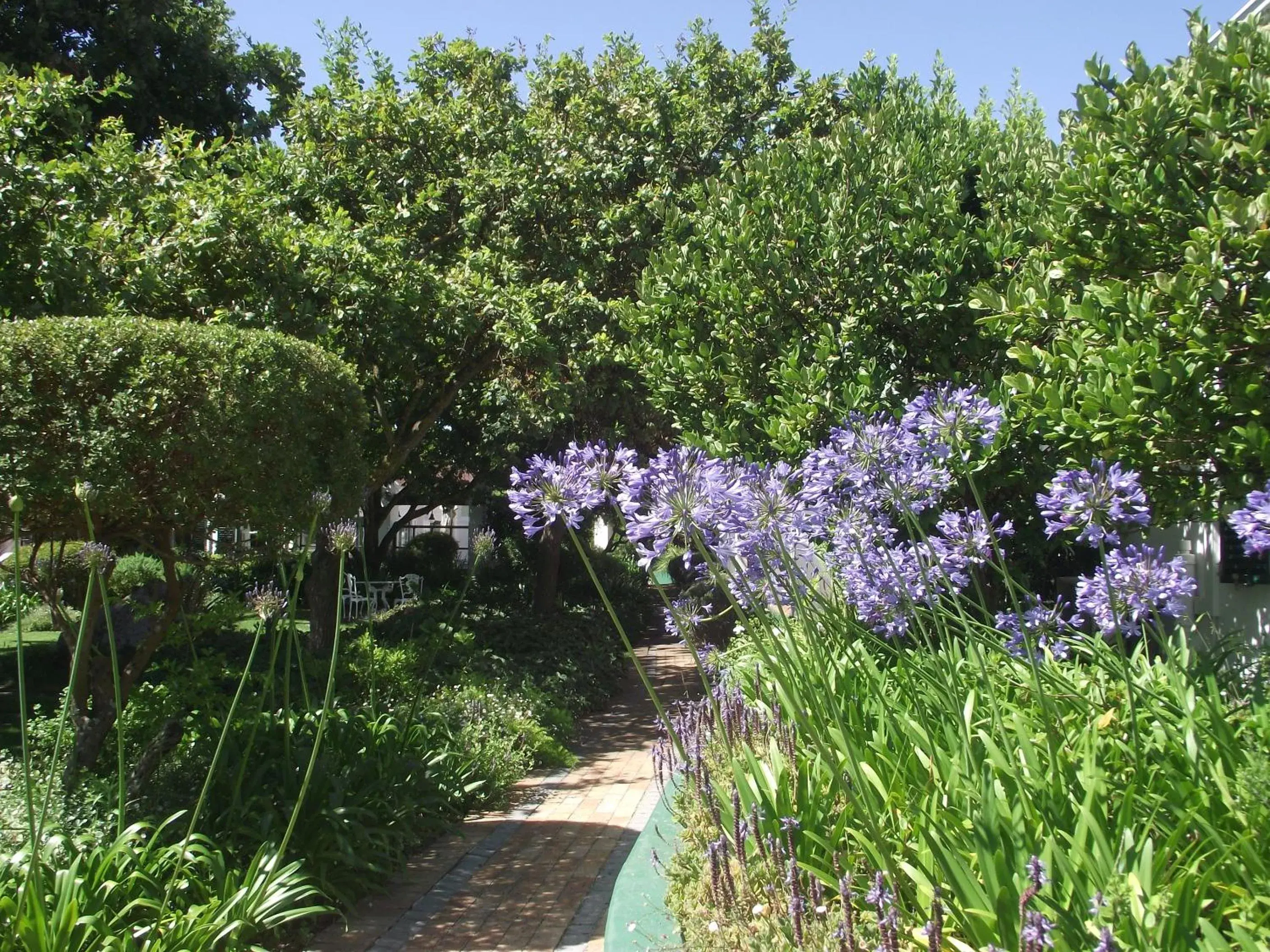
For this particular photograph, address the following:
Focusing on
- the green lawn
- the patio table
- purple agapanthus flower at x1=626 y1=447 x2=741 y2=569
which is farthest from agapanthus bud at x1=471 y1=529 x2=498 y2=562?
the green lawn

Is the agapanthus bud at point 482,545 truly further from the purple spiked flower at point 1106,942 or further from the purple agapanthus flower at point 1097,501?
the purple spiked flower at point 1106,942

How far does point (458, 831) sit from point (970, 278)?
4.75 meters

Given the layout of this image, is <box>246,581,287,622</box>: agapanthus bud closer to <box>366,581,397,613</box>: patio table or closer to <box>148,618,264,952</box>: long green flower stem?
<box>148,618,264,952</box>: long green flower stem

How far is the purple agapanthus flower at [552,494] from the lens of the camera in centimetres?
325

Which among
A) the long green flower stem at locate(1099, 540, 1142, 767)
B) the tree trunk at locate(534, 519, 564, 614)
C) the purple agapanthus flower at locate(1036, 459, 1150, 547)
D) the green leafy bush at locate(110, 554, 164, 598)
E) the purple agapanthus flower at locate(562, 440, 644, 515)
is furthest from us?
the tree trunk at locate(534, 519, 564, 614)

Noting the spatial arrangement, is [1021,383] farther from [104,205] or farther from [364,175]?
[364,175]

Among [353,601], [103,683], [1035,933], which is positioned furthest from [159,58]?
[1035,933]

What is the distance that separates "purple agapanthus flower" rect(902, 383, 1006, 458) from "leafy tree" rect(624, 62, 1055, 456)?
6.19 ft

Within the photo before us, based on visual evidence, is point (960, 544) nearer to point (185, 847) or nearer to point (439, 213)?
point (185, 847)

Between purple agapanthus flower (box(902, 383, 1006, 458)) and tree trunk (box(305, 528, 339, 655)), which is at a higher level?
tree trunk (box(305, 528, 339, 655))

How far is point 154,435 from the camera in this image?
188 inches

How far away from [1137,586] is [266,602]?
3.66m

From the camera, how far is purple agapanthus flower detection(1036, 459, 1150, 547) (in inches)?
122

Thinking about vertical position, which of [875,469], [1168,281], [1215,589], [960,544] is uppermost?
[1168,281]
